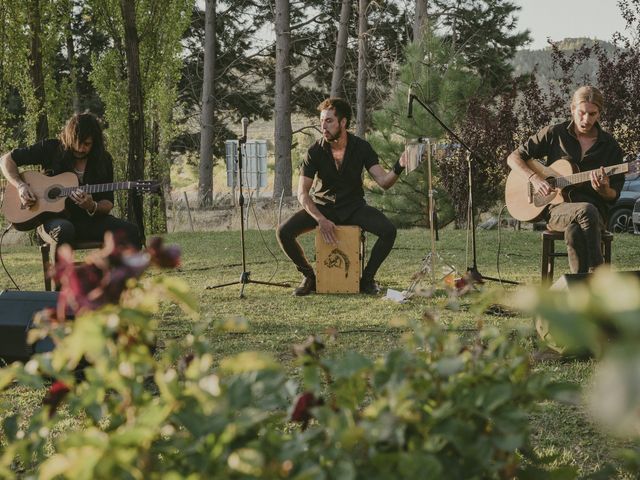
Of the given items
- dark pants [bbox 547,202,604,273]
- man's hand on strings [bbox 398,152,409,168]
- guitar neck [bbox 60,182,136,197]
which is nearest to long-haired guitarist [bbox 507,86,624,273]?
dark pants [bbox 547,202,604,273]

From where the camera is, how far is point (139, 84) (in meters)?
11.0

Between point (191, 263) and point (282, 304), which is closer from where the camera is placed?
point (282, 304)

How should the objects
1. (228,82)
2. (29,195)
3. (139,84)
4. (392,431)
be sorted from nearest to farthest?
1. (392,431)
2. (29,195)
3. (139,84)
4. (228,82)

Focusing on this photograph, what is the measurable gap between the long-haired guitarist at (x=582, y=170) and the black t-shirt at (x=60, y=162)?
10.2ft

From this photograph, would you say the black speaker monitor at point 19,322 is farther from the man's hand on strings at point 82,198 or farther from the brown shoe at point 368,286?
the brown shoe at point 368,286

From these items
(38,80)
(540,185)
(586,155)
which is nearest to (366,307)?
(540,185)

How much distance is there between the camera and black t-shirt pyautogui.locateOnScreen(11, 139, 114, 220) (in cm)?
567

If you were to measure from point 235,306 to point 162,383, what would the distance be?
182 inches

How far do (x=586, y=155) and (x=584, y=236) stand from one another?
0.66 metres

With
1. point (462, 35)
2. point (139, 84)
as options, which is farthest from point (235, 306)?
point (462, 35)

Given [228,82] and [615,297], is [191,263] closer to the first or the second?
[615,297]

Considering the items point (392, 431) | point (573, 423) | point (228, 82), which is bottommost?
point (573, 423)

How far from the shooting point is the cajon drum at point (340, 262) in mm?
6312

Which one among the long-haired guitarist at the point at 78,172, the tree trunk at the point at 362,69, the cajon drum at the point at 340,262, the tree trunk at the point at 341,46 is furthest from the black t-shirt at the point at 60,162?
the tree trunk at the point at 341,46
